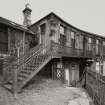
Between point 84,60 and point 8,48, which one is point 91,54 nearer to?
point 84,60

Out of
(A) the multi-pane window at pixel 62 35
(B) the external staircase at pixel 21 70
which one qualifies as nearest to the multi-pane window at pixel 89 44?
(A) the multi-pane window at pixel 62 35

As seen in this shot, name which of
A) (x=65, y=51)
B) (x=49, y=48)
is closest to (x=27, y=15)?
(x=65, y=51)

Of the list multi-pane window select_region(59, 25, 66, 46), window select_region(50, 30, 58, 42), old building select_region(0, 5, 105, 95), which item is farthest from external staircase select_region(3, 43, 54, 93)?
multi-pane window select_region(59, 25, 66, 46)

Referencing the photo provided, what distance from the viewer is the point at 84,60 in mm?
14914

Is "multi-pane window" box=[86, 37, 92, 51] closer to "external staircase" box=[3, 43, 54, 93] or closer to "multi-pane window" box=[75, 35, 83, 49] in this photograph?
"multi-pane window" box=[75, 35, 83, 49]

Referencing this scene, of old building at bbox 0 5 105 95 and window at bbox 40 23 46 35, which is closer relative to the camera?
old building at bbox 0 5 105 95

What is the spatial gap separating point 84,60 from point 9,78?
426 inches

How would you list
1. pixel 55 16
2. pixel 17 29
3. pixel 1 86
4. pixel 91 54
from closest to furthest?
pixel 1 86
pixel 17 29
pixel 55 16
pixel 91 54

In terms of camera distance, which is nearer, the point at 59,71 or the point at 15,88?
the point at 15,88

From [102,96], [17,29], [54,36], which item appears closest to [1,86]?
[102,96]

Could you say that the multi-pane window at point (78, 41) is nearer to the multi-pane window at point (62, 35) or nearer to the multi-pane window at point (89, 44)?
the multi-pane window at point (89, 44)

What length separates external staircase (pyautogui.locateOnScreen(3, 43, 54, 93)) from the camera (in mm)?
5488

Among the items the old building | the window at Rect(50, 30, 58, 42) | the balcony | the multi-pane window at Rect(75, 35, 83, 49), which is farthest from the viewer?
the multi-pane window at Rect(75, 35, 83, 49)

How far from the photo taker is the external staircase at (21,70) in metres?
5.49
